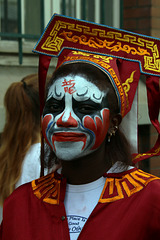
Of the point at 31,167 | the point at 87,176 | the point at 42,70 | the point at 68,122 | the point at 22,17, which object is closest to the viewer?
the point at 68,122

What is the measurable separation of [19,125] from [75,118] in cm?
123

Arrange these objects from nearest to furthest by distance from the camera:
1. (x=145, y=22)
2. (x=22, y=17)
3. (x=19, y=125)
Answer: (x=19, y=125), (x=22, y=17), (x=145, y=22)

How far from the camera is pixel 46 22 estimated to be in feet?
15.9

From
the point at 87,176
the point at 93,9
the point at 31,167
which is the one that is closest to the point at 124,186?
the point at 87,176

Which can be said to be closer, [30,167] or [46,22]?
[30,167]

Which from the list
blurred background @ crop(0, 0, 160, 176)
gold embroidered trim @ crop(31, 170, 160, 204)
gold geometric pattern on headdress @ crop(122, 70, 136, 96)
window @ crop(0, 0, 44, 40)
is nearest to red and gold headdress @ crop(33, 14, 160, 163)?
gold geometric pattern on headdress @ crop(122, 70, 136, 96)

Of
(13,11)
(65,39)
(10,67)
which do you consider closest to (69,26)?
(65,39)

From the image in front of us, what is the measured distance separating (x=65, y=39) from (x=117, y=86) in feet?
1.18

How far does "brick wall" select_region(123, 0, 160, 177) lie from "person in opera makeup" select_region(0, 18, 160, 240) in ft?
9.18

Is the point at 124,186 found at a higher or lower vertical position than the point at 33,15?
lower

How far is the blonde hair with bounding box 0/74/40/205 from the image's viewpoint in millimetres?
3219

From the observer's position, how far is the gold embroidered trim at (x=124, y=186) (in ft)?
7.12

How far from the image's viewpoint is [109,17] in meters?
5.27

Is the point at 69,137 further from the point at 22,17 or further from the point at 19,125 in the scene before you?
the point at 22,17
